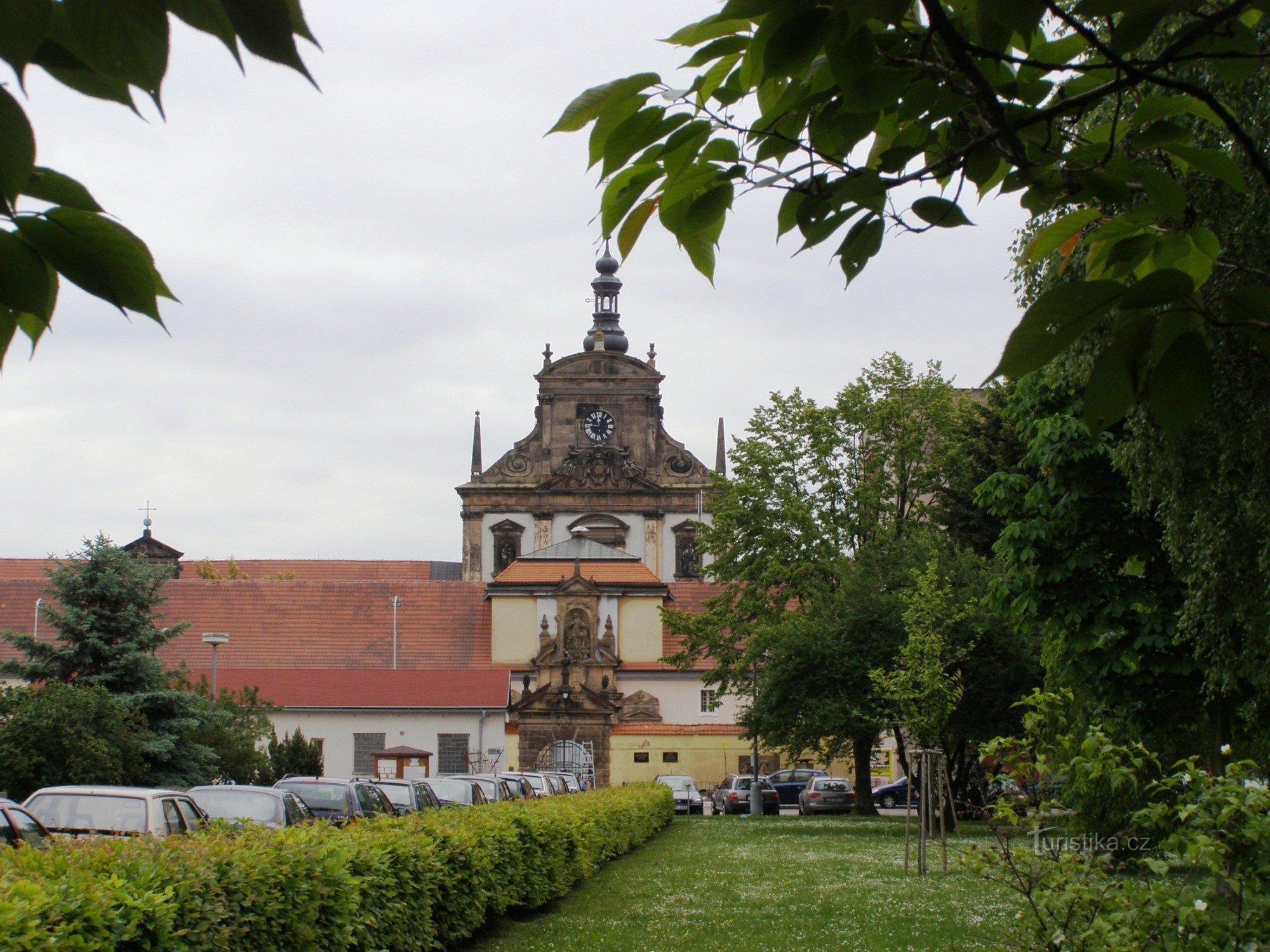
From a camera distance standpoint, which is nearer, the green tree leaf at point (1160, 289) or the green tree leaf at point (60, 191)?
the green tree leaf at point (60, 191)

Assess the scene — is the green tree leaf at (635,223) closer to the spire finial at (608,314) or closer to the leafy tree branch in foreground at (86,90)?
the leafy tree branch in foreground at (86,90)

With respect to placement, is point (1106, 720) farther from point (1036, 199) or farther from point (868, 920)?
point (1036, 199)

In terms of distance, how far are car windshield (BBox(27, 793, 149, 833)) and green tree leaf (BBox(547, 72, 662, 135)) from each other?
12550 millimetres

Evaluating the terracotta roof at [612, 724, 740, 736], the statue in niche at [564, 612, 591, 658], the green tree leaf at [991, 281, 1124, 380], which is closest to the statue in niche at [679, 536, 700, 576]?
the statue in niche at [564, 612, 591, 658]

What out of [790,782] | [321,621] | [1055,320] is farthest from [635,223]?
[321,621]

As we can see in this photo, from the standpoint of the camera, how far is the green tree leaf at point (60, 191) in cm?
142

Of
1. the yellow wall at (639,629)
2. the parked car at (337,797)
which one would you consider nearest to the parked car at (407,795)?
the parked car at (337,797)

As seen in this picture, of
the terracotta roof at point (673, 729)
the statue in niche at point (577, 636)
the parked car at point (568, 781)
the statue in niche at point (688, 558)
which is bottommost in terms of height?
the parked car at point (568, 781)

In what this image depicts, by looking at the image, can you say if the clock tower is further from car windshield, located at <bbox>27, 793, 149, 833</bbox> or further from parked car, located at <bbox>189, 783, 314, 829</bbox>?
car windshield, located at <bbox>27, 793, 149, 833</bbox>

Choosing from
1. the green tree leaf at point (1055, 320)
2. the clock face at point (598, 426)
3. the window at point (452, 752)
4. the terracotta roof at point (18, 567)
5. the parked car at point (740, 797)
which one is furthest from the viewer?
the terracotta roof at point (18, 567)

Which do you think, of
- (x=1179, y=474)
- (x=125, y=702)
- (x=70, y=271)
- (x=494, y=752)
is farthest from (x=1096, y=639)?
(x=494, y=752)

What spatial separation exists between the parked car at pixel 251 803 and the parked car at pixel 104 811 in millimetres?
1640

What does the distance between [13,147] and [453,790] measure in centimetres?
2446

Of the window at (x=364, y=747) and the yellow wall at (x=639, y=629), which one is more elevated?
the yellow wall at (x=639, y=629)
